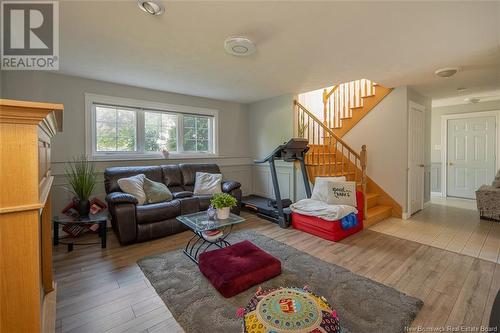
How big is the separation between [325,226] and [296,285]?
128cm

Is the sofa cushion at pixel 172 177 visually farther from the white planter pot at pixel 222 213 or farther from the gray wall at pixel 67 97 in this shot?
the white planter pot at pixel 222 213

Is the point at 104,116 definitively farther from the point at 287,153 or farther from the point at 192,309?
the point at 192,309

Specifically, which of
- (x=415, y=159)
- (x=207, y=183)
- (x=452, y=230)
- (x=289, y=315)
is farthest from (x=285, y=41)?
(x=452, y=230)

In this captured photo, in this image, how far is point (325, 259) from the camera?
2527 mm

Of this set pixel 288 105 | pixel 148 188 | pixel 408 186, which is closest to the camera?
pixel 148 188

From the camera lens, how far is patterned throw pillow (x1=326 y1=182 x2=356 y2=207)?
130 inches

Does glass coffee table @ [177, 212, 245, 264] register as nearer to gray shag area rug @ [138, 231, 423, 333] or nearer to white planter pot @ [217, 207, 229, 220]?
white planter pot @ [217, 207, 229, 220]

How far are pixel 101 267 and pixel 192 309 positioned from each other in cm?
132

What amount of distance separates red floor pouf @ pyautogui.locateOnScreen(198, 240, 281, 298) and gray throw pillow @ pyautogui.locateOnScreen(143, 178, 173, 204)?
56.5 inches

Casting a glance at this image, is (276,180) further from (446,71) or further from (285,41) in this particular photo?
(446,71)

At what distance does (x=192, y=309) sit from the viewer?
1.73m

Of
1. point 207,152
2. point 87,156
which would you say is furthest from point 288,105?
point 87,156

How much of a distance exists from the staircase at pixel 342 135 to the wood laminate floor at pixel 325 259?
1.19 m

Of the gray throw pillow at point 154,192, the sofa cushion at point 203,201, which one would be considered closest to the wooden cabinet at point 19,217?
the gray throw pillow at point 154,192
